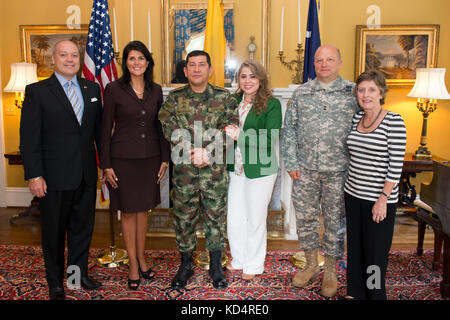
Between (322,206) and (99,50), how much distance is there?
246 cm

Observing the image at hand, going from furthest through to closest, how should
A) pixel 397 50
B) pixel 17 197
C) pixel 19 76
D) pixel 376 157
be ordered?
1. pixel 17 197
2. pixel 397 50
3. pixel 19 76
4. pixel 376 157

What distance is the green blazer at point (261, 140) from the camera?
8.46 feet

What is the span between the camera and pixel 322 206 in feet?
8.55

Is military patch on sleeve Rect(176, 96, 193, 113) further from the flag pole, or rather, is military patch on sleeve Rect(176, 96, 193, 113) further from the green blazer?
the flag pole

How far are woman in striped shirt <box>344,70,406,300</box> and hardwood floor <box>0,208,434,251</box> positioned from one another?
4.19ft

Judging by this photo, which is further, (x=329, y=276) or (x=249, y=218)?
(x=249, y=218)

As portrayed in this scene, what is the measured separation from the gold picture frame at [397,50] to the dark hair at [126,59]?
3024mm

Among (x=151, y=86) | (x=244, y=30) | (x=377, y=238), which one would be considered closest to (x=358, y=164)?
(x=377, y=238)

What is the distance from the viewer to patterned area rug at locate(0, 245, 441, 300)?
8.49ft

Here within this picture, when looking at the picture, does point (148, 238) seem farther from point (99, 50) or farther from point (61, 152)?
point (99, 50)

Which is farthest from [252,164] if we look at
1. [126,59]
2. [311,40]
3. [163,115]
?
[311,40]

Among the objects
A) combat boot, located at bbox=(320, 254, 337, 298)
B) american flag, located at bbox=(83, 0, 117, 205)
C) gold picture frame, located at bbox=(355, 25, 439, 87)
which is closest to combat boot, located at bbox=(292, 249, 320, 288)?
combat boot, located at bbox=(320, 254, 337, 298)

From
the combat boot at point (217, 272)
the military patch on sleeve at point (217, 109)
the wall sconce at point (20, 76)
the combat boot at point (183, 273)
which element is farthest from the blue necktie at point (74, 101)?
the wall sconce at point (20, 76)

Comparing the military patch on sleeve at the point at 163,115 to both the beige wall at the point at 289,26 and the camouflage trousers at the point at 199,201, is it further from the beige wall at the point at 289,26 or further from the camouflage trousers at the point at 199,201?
the beige wall at the point at 289,26
